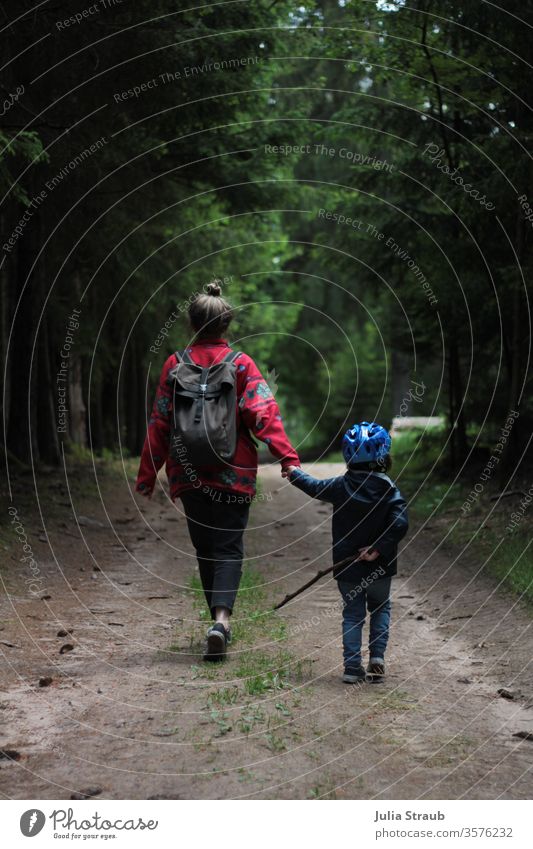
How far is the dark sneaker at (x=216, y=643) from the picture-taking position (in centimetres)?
589

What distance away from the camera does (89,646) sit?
6637 millimetres

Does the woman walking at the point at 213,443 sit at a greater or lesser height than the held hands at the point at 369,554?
greater

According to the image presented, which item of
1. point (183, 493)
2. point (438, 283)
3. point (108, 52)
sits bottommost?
point (183, 493)

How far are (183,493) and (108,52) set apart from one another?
5812mm

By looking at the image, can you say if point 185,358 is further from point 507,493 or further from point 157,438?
point 507,493

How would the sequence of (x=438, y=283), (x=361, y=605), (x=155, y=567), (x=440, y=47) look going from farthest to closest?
(x=438, y=283) → (x=440, y=47) → (x=155, y=567) → (x=361, y=605)

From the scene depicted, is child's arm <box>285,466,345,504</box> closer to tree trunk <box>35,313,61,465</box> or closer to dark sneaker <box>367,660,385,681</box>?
dark sneaker <box>367,660,385,681</box>

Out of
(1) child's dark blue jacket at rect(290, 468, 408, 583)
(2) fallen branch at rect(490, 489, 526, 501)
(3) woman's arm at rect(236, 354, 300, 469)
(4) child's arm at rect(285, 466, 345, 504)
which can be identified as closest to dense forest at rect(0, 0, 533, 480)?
(2) fallen branch at rect(490, 489, 526, 501)

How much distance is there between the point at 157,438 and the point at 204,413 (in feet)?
1.61

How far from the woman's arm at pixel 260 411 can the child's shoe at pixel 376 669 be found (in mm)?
1247
